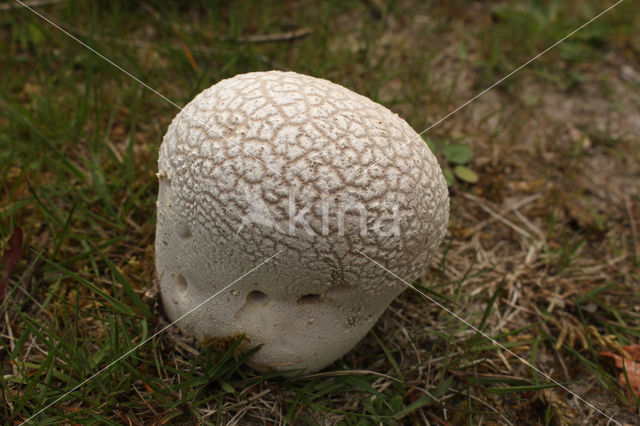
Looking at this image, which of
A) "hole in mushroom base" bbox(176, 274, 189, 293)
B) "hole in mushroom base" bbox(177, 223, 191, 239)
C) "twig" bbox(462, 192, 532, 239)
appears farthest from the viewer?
"twig" bbox(462, 192, 532, 239)

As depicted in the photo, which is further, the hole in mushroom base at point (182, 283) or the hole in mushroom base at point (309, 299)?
the hole in mushroom base at point (182, 283)

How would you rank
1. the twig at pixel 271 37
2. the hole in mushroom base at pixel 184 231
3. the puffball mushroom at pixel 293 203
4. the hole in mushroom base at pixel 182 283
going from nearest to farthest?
the puffball mushroom at pixel 293 203 < the hole in mushroom base at pixel 184 231 < the hole in mushroom base at pixel 182 283 < the twig at pixel 271 37

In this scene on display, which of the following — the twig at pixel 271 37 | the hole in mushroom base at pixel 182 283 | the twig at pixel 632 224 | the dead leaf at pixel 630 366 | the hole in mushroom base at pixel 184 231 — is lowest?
the dead leaf at pixel 630 366

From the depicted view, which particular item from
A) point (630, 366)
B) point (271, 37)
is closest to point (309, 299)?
point (630, 366)

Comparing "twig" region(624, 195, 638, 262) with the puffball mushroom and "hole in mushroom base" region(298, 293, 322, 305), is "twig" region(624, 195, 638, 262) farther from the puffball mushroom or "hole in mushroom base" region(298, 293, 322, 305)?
"hole in mushroom base" region(298, 293, 322, 305)

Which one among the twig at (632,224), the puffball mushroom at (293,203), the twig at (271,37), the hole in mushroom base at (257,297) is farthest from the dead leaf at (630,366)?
the twig at (271,37)

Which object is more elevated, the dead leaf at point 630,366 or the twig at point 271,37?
the twig at point 271,37

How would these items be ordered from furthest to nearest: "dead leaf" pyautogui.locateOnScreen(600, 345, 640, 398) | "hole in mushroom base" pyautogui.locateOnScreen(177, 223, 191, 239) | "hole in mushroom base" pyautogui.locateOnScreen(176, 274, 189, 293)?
"dead leaf" pyautogui.locateOnScreen(600, 345, 640, 398) < "hole in mushroom base" pyautogui.locateOnScreen(176, 274, 189, 293) < "hole in mushroom base" pyautogui.locateOnScreen(177, 223, 191, 239)

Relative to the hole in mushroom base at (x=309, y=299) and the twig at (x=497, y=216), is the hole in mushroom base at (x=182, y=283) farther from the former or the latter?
the twig at (x=497, y=216)

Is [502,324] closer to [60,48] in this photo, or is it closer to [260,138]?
[260,138]

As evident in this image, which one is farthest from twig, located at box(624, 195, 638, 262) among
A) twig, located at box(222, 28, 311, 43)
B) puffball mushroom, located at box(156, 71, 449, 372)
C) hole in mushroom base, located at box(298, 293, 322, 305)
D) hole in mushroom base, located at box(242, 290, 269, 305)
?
twig, located at box(222, 28, 311, 43)
